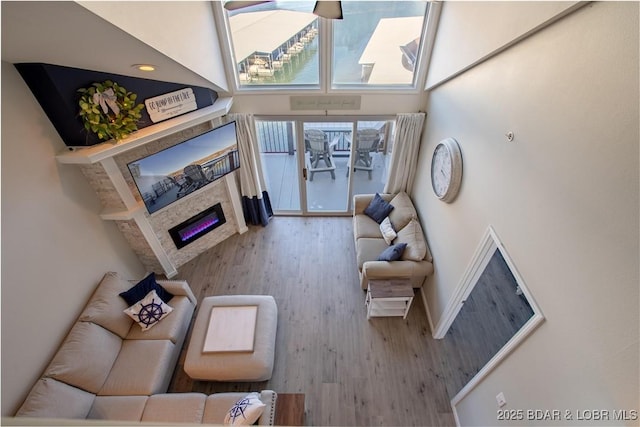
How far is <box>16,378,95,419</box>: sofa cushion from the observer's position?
7.18 feet

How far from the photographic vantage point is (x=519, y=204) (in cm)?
196

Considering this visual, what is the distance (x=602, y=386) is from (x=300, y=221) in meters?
4.30

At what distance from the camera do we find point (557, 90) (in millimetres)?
1654

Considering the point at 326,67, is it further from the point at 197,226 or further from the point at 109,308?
the point at 109,308

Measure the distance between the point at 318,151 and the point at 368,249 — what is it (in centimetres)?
199

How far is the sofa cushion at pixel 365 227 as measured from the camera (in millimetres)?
4258

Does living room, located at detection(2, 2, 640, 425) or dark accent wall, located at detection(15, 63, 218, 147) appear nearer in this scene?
living room, located at detection(2, 2, 640, 425)

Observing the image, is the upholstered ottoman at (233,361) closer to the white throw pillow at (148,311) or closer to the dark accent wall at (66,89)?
the white throw pillow at (148,311)

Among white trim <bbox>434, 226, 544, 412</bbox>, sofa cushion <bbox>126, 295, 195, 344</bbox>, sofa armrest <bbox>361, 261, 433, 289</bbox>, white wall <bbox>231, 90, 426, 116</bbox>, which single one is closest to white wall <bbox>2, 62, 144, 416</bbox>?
sofa cushion <bbox>126, 295, 195, 344</bbox>

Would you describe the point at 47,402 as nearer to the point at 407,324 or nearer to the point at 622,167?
the point at 407,324

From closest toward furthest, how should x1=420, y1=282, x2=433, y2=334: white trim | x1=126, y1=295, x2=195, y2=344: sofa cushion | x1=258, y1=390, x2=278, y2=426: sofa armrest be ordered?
x1=258, y1=390, x2=278, y2=426: sofa armrest, x1=126, y1=295, x2=195, y2=344: sofa cushion, x1=420, y1=282, x2=433, y2=334: white trim

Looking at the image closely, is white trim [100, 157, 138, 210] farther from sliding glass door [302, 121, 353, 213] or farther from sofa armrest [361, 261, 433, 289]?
sofa armrest [361, 261, 433, 289]

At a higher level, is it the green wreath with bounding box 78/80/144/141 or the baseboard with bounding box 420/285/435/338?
the green wreath with bounding box 78/80/144/141

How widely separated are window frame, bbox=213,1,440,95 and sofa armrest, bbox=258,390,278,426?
12.1ft
